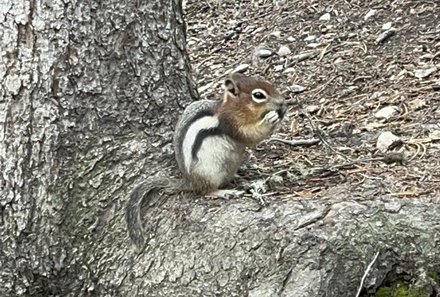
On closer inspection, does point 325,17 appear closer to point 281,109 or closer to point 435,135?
point 435,135

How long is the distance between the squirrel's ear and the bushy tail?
413 mm

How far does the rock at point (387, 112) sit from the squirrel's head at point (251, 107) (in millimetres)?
736

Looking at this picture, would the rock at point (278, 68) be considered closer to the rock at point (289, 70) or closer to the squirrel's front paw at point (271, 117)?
the rock at point (289, 70)

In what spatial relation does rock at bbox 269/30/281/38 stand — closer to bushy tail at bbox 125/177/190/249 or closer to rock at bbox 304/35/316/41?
rock at bbox 304/35/316/41

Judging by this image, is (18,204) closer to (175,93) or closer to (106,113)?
(106,113)

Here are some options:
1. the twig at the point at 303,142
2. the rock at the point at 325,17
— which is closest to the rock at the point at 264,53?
the rock at the point at 325,17

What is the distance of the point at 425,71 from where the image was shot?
14.2ft

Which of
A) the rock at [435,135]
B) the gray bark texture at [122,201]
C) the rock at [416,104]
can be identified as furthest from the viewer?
the rock at [416,104]

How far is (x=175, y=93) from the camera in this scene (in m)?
3.48

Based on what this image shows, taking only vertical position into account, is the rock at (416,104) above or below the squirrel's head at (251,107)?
below

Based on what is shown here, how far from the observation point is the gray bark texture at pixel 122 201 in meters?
2.98

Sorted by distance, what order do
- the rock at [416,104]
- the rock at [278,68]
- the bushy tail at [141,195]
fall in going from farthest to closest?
the rock at [278,68] → the rock at [416,104] → the bushy tail at [141,195]

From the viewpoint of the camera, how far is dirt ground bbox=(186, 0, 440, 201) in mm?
3338

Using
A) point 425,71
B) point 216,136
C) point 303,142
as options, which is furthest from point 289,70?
point 216,136
